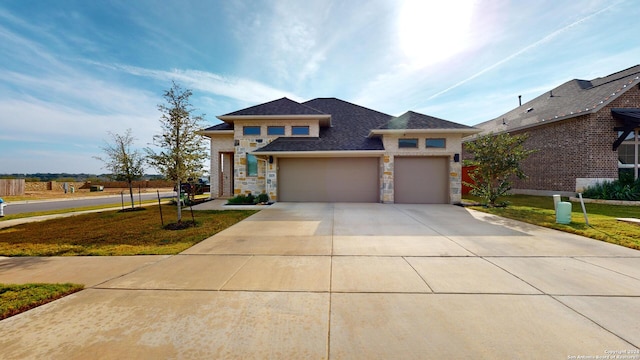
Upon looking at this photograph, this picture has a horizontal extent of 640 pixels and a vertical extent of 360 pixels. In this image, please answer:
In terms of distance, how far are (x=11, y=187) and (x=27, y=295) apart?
31.7 metres

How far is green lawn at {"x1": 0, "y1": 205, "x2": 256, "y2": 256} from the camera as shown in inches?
221

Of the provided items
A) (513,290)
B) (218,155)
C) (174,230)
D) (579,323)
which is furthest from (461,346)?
(218,155)

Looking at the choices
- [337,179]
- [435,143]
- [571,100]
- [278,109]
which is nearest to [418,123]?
[435,143]

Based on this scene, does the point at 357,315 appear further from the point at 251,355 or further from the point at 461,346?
the point at 251,355

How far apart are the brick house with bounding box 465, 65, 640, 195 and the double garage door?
6.94 meters

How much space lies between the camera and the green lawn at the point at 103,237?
5611mm

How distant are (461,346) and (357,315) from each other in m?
1.12

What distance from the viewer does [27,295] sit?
3428 millimetres

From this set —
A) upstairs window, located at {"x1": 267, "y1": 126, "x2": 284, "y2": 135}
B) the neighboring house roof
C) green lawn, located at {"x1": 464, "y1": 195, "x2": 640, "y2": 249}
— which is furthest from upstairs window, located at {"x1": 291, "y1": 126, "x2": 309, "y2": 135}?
the neighboring house roof

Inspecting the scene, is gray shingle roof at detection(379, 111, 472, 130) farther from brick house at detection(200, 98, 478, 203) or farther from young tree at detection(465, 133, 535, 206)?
young tree at detection(465, 133, 535, 206)

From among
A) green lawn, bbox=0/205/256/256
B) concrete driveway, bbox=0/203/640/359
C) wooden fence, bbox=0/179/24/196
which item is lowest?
concrete driveway, bbox=0/203/640/359

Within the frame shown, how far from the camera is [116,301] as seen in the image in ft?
10.8

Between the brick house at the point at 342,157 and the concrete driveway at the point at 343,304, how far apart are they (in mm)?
7729

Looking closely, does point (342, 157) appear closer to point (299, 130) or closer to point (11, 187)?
point (299, 130)
